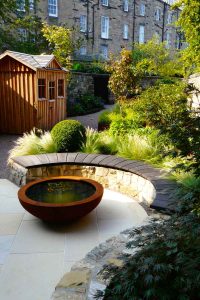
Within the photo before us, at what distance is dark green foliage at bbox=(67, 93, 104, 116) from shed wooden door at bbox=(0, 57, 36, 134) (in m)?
4.82

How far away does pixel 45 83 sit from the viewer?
11.2 metres

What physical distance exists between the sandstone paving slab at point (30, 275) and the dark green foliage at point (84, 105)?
1251 centimetres

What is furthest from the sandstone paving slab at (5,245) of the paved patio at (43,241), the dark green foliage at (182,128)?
the dark green foliage at (182,128)

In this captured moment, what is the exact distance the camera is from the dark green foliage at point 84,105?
1603cm

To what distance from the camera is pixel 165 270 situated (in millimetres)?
1969

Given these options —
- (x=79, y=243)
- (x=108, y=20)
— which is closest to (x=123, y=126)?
(x=79, y=243)

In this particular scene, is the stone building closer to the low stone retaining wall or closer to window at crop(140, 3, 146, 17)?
window at crop(140, 3, 146, 17)

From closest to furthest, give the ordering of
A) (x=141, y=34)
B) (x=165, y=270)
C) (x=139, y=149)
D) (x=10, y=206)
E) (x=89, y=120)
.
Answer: (x=165, y=270), (x=10, y=206), (x=139, y=149), (x=89, y=120), (x=141, y=34)

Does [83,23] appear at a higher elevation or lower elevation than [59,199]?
higher

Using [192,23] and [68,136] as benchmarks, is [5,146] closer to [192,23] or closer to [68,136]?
[68,136]

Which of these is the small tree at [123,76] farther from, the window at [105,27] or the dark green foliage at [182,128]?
the window at [105,27]

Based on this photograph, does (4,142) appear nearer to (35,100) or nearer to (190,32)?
(35,100)

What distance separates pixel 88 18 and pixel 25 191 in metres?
25.0

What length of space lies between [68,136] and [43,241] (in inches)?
133
